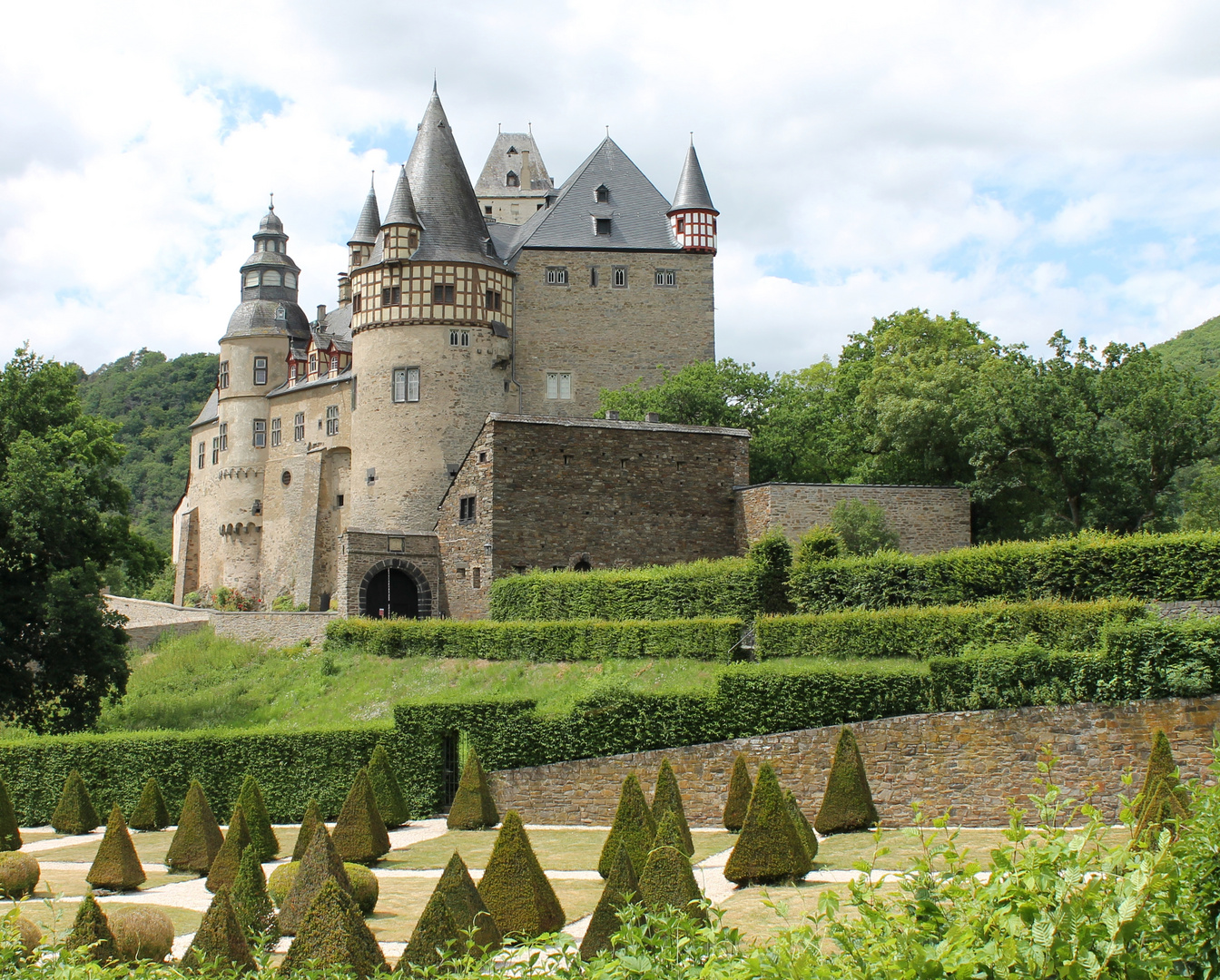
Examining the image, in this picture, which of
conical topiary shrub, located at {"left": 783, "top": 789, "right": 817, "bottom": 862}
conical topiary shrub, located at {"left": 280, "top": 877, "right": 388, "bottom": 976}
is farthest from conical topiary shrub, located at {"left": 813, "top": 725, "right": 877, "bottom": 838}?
conical topiary shrub, located at {"left": 280, "top": 877, "right": 388, "bottom": 976}

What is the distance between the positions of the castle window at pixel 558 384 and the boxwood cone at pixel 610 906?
3755 centimetres

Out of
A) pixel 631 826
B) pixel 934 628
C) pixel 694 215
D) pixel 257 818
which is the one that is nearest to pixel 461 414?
pixel 694 215

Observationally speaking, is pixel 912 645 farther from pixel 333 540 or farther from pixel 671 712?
pixel 333 540

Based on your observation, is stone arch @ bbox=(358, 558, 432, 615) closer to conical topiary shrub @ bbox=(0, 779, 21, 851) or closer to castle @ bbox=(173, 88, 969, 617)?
castle @ bbox=(173, 88, 969, 617)

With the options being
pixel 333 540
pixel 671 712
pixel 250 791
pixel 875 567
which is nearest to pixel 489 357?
pixel 333 540

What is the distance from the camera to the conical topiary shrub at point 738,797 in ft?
66.3

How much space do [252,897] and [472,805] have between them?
308 inches

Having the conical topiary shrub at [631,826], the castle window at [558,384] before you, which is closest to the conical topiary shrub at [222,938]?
the conical topiary shrub at [631,826]

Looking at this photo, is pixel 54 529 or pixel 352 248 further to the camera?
pixel 352 248

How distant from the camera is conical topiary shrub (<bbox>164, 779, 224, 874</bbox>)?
20.0 m

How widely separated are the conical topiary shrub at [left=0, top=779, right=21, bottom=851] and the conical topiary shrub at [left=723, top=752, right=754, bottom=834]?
12503mm

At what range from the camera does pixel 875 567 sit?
89.3ft

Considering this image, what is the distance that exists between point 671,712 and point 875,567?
675cm

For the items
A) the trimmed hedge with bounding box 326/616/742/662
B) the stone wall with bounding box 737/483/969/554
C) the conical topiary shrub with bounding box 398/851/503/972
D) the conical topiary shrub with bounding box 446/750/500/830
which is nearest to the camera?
the conical topiary shrub with bounding box 398/851/503/972
